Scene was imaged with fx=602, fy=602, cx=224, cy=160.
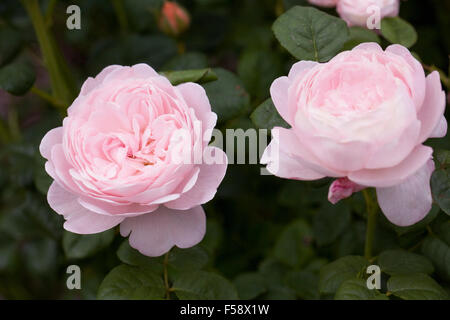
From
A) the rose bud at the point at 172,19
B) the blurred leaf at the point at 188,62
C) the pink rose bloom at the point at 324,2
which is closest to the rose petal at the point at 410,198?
the pink rose bloom at the point at 324,2

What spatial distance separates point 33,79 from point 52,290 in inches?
27.7

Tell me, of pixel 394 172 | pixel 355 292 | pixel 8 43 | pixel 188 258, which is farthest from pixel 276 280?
pixel 8 43

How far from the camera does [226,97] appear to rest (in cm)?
79

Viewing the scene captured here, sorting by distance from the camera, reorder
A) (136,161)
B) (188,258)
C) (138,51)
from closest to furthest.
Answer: (136,161)
(188,258)
(138,51)

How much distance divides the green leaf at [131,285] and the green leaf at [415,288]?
26 centimetres

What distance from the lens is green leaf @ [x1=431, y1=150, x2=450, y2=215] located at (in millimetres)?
629

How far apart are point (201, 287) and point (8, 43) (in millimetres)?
549

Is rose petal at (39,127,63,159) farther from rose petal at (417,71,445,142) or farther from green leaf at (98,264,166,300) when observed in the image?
rose petal at (417,71,445,142)

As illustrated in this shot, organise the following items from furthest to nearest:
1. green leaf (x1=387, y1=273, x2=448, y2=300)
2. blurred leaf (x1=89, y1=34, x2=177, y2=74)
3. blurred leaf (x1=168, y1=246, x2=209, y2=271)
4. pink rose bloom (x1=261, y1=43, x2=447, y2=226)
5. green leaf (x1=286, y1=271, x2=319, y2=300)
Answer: blurred leaf (x1=89, y1=34, x2=177, y2=74) → green leaf (x1=286, y1=271, x2=319, y2=300) → blurred leaf (x1=168, y1=246, x2=209, y2=271) → green leaf (x1=387, y1=273, x2=448, y2=300) → pink rose bloom (x1=261, y1=43, x2=447, y2=226)

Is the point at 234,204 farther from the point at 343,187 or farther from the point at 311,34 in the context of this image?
the point at 343,187

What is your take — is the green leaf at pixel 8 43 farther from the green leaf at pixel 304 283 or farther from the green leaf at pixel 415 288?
the green leaf at pixel 415 288

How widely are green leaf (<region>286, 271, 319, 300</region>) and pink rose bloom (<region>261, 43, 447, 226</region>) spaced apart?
12.9 inches

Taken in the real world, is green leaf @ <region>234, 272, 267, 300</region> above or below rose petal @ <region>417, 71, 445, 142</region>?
below

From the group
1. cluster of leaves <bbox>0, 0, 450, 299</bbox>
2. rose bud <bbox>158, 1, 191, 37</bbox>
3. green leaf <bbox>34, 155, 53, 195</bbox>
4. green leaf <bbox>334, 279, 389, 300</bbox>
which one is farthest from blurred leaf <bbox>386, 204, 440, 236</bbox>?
rose bud <bbox>158, 1, 191, 37</bbox>
